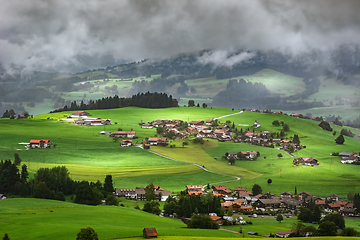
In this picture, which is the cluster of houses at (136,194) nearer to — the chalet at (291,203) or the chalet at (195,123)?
the chalet at (291,203)

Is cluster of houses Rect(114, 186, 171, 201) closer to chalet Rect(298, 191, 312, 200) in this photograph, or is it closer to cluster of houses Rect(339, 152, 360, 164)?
chalet Rect(298, 191, 312, 200)

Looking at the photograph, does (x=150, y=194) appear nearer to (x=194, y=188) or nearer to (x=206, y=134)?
(x=194, y=188)

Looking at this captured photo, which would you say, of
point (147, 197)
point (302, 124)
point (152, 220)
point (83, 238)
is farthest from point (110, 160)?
point (302, 124)

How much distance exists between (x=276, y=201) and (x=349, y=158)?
118ft

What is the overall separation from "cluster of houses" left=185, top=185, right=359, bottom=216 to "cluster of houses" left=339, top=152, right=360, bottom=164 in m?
26.8

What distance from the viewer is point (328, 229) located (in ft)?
175

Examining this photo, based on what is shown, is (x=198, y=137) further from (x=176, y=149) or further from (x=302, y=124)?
(x=302, y=124)

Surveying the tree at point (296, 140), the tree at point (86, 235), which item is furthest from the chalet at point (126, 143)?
the tree at point (86, 235)

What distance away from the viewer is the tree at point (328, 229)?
53.1m

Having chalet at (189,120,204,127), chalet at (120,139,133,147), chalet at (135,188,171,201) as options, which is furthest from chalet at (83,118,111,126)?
chalet at (135,188,171,201)

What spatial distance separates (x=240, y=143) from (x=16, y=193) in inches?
2495

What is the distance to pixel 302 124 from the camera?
14725 centimetres

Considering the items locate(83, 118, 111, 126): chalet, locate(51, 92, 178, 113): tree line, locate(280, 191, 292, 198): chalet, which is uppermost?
locate(51, 92, 178, 113): tree line

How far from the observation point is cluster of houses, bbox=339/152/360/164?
9931 centimetres
